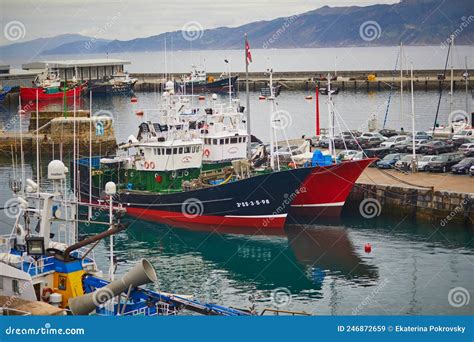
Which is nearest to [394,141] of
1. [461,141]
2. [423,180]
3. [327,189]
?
[461,141]

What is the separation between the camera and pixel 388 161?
28.8 metres

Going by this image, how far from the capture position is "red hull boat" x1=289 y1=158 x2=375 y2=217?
25.0 meters

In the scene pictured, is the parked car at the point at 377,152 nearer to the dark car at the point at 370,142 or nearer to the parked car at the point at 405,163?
the dark car at the point at 370,142

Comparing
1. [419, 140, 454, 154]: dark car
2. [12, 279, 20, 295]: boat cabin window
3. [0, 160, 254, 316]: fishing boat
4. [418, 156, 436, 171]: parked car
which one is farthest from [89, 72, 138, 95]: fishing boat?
[12, 279, 20, 295]: boat cabin window

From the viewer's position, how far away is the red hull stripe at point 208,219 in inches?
982

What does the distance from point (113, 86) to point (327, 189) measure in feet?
174

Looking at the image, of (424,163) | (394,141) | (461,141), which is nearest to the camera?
(424,163)

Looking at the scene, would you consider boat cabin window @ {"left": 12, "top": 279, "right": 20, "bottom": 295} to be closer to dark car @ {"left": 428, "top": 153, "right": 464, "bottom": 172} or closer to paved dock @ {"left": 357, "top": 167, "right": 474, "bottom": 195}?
paved dock @ {"left": 357, "top": 167, "right": 474, "bottom": 195}

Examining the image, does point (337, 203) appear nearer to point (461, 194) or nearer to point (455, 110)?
point (461, 194)

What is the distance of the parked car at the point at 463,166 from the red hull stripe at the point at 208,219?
5.98m

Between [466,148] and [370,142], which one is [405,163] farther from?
[370,142]

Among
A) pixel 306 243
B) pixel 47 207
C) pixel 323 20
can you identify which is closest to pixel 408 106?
pixel 323 20

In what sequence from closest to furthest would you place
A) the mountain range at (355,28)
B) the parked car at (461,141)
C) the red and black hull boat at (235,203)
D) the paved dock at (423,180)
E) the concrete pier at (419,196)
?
the concrete pier at (419,196) < the red and black hull boat at (235,203) < the paved dock at (423,180) < the parked car at (461,141) < the mountain range at (355,28)

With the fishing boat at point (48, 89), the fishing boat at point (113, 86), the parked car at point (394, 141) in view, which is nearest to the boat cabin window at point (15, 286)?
the parked car at point (394, 141)
